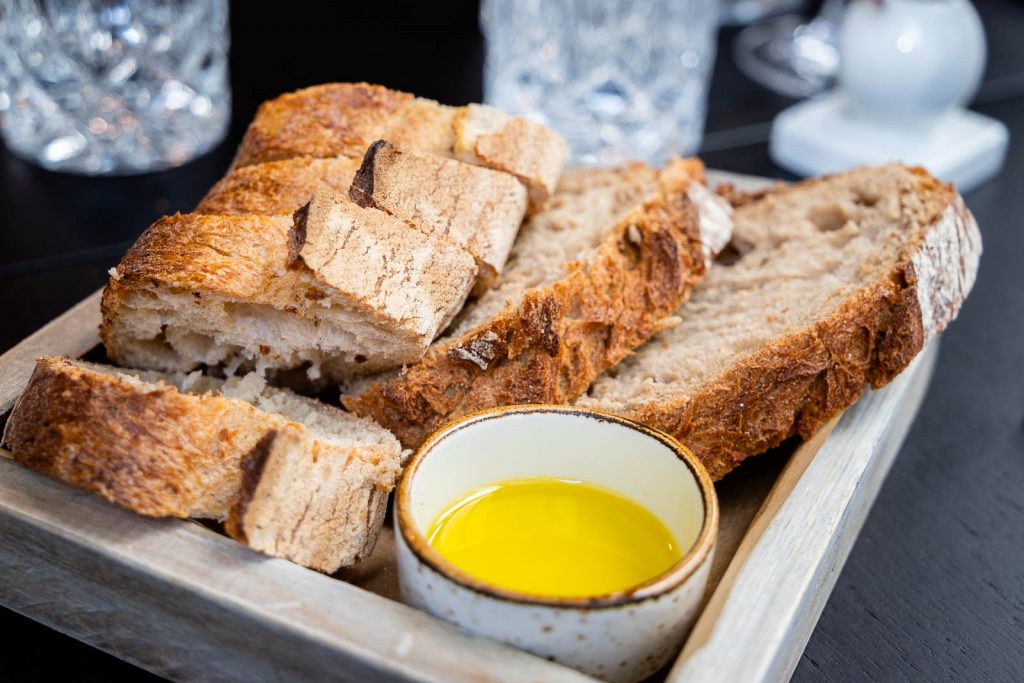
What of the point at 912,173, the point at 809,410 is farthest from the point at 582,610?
the point at 912,173

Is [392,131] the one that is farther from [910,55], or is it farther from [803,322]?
[910,55]

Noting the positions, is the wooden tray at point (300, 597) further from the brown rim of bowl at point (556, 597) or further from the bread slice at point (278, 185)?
the bread slice at point (278, 185)

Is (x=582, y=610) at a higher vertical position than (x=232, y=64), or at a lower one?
higher

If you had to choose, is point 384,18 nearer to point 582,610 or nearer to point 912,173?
point 912,173

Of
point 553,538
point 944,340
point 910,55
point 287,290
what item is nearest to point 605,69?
point 910,55

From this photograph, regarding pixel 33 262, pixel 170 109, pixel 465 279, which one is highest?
pixel 465 279

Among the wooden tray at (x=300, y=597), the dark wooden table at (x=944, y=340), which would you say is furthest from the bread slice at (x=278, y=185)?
the dark wooden table at (x=944, y=340)

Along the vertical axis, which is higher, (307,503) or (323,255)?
(323,255)

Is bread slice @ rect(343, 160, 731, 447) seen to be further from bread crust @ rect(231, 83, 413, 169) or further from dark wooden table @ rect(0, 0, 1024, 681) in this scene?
dark wooden table @ rect(0, 0, 1024, 681)
